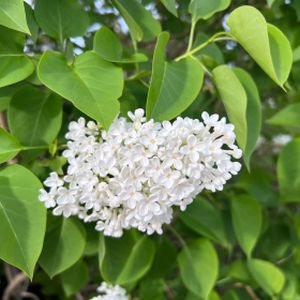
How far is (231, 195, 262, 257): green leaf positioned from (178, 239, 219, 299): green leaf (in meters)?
0.07

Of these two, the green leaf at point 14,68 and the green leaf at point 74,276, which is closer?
the green leaf at point 14,68

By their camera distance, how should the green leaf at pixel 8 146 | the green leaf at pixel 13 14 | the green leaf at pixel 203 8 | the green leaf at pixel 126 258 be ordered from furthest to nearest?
the green leaf at pixel 126 258 < the green leaf at pixel 203 8 < the green leaf at pixel 8 146 < the green leaf at pixel 13 14

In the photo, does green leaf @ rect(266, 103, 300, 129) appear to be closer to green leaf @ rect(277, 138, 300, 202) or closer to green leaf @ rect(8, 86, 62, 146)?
→ green leaf @ rect(277, 138, 300, 202)

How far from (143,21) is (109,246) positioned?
0.44 metres

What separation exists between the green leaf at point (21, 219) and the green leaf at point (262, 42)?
378mm

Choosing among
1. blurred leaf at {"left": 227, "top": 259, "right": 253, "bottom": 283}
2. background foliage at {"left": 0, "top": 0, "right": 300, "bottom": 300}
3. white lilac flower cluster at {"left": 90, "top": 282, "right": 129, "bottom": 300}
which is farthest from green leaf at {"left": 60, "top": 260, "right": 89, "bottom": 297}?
blurred leaf at {"left": 227, "top": 259, "right": 253, "bottom": 283}

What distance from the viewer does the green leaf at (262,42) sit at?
78 centimetres

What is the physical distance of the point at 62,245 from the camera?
1.04 metres

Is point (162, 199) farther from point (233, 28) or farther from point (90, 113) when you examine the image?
point (233, 28)

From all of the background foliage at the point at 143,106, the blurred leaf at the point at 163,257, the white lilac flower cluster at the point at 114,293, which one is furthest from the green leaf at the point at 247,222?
the white lilac flower cluster at the point at 114,293

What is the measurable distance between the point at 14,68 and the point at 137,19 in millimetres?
254

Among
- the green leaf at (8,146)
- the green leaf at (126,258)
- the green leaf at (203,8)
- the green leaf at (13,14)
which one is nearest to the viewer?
the green leaf at (13,14)

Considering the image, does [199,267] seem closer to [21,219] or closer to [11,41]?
[21,219]

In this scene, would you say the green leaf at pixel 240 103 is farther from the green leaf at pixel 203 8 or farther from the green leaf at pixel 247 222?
the green leaf at pixel 247 222
